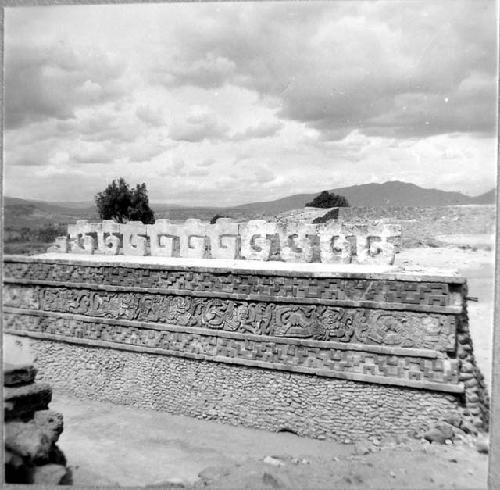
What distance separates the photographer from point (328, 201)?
17.1 feet

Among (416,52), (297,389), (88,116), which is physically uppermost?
(416,52)

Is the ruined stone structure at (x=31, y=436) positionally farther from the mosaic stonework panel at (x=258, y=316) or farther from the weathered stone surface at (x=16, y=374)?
the mosaic stonework panel at (x=258, y=316)

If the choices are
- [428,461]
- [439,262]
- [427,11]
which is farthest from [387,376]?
[427,11]

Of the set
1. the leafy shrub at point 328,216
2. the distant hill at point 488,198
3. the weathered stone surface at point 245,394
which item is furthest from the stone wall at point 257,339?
the leafy shrub at point 328,216

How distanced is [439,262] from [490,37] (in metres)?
1.84

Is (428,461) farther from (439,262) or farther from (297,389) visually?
(439,262)

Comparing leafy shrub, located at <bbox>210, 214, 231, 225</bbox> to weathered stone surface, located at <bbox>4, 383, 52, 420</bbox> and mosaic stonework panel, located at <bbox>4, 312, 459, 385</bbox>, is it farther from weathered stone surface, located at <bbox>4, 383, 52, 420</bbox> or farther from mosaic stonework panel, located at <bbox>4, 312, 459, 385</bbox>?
weathered stone surface, located at <bbox>4, 383, 52, 420</bbox>

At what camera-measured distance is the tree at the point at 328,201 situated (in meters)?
4.72

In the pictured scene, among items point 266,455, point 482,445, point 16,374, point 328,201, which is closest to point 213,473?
point 266,455

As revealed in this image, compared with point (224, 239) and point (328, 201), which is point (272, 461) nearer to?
point (224, 239)

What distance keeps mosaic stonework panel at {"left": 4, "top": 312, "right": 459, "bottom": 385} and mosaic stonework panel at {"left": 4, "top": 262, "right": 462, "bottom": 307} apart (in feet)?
1.34

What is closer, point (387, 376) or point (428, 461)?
point (428, 461)

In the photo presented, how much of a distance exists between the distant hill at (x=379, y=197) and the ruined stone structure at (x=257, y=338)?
26 cm

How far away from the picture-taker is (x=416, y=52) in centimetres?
347
